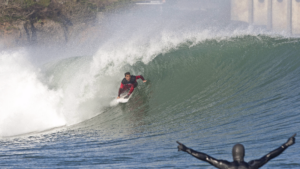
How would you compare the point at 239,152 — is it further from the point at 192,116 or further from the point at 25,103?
the point at 25,103

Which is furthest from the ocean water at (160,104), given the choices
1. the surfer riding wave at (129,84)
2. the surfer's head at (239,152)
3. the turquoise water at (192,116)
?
the surfer's head at (239,152)

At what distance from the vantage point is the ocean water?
580cm

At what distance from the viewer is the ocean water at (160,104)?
580 centimetres

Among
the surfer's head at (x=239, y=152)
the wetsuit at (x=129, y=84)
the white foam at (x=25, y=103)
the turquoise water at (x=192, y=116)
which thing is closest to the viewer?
the surfer's head at (x=239, y=152)

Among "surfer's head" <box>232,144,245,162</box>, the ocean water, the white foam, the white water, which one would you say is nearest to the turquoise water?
the ocean water

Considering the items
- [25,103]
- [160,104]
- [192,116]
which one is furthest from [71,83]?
[192,116]

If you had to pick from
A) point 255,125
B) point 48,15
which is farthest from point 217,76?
point 48,15

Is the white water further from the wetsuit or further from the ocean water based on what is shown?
the wetsuit

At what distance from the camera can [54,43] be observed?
32000 millimetres

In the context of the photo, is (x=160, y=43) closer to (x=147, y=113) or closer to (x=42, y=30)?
(x=147, y=113)

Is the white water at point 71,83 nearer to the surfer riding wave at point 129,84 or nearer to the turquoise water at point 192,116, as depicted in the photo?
the turquoise water at point 192,116

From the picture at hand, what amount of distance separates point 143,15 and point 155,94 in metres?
29.4

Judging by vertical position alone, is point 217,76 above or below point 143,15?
below

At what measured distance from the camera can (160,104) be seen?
9172 millimetres
